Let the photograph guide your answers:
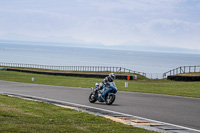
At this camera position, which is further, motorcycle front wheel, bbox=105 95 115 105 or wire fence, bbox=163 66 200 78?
wire fence, bbox=163 66 200 78

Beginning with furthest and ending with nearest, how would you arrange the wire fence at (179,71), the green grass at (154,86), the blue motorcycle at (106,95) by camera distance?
1. the wire fence at (179,71)
2. the green grass at (154,86)
3. the blue motorcycle at (106,95)

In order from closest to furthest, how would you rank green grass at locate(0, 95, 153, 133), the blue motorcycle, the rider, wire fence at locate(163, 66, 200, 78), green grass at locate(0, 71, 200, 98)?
green grass at locate(0, 95, 153, 133) → the rider → the blue motorcycle → green grass at locate(0, 71, 200, 98) → wire fence at locate(163, 66, 200, 78)

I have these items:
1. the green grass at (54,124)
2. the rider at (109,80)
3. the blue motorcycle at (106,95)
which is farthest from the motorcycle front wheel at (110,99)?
the green grass at (54,124)

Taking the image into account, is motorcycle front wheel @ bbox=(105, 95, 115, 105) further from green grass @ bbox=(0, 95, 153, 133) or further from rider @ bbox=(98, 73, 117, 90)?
green grass @ bbox=(0, 95, 153, 133)

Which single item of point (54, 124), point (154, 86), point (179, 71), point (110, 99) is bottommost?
point (54, 124)

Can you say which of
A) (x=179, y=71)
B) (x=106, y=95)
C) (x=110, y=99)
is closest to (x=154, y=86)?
(x=106, y=95)

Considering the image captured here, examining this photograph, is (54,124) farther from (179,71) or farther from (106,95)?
(179,71)

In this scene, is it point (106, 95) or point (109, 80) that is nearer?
point (109, 80)

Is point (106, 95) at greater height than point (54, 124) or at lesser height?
greater

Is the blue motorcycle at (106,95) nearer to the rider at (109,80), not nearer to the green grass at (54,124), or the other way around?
the rider at (109,80)

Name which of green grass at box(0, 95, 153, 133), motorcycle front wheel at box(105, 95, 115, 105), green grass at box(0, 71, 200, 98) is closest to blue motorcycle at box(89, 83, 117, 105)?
motorcycle front wheel at box(105, 95, 115, 105)

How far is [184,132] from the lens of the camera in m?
9.41

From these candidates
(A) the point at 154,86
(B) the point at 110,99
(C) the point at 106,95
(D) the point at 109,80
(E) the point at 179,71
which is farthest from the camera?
(E) the point at 179,71

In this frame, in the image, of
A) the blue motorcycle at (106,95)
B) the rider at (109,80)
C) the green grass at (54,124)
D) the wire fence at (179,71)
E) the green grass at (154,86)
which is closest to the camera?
the green grass at (54,124)
